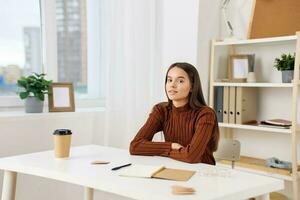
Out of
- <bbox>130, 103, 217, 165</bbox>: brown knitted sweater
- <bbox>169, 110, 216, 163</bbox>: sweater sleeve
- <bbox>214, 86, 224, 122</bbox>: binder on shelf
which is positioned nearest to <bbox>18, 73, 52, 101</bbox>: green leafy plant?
<bbox>130, 103, 217, 165</bbox>: brown knitted sweater

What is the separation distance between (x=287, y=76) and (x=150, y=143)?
1.22m

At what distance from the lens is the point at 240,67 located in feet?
10.0

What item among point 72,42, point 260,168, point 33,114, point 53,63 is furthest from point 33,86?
point 260,168

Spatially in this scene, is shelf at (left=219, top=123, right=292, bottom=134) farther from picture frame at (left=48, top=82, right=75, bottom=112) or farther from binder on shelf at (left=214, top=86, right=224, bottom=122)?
picture frame at (left=48, top=82, right=75, bottom=112)

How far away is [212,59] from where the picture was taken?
3090 mm

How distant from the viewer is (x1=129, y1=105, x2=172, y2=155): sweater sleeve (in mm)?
1943

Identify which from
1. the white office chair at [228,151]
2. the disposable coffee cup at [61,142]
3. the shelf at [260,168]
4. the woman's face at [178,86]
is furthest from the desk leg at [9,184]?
the shelf at [260,168]

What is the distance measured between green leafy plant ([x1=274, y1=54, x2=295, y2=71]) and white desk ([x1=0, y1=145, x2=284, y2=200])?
4.21 ft

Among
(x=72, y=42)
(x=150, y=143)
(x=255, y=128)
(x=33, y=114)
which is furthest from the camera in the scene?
(x=72, y=42)

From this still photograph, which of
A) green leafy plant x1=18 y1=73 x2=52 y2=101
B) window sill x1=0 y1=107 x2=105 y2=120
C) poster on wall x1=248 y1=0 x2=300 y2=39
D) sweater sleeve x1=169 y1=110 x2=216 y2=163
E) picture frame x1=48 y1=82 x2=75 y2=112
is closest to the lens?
sweater sleeve x1=169 y1=110 x2=216 y2=163

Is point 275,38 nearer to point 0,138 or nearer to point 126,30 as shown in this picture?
point 126,30

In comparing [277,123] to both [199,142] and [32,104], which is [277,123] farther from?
[32,104]

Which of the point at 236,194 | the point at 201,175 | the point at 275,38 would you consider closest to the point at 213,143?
the point at 201,175

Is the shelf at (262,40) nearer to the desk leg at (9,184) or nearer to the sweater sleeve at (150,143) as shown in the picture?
the sweater sleeve at (150,143)
